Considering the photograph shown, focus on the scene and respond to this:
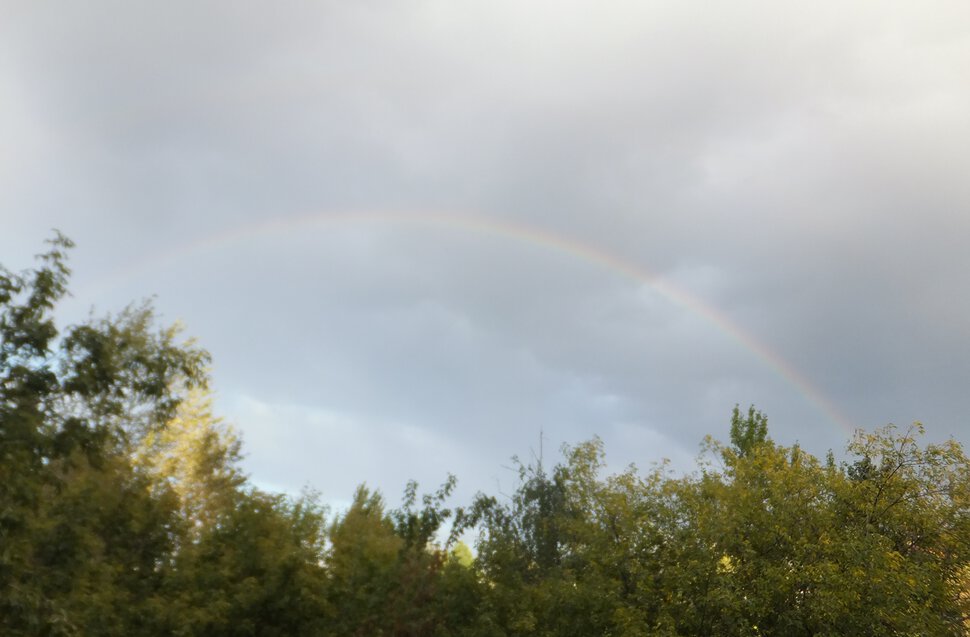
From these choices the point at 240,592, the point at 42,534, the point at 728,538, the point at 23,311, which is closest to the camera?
the point at 23,311

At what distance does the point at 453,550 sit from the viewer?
81.7ft

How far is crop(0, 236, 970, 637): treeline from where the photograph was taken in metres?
14.6

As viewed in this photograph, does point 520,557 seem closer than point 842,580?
No

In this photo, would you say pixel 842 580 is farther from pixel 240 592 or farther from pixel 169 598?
pixel 169 598

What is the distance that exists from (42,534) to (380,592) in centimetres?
831

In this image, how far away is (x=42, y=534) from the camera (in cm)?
1734

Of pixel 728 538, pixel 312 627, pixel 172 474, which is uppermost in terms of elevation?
pixel 172 474

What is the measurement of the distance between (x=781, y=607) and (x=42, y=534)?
1456 centimetres

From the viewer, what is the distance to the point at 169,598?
2278cm

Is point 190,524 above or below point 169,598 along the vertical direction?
above

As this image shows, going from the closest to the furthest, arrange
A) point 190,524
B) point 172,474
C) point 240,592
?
point 240,592
point 190,524
point 172,474

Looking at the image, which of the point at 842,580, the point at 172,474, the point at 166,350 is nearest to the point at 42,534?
the point at 166,350

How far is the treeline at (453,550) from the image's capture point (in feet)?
47.9

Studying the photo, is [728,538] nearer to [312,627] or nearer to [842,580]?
[842,580]
